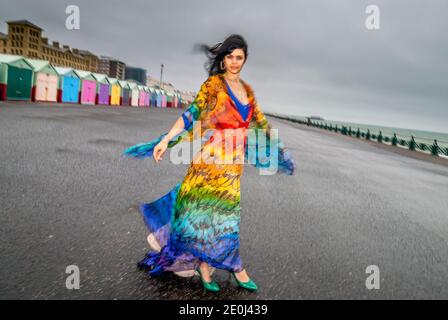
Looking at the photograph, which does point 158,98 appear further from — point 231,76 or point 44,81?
point 231,76

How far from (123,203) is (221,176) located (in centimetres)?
228

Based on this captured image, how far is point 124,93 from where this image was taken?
39156mm

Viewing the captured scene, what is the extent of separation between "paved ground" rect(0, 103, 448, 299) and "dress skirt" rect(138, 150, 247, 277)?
0.25m

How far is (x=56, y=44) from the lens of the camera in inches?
4646

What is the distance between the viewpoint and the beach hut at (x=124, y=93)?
38.5m

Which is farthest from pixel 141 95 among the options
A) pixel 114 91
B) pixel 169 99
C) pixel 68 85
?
pixel 68 85

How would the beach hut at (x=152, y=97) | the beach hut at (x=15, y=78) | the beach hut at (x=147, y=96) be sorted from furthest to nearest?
the beach hut at (x=152, y=97) → the beach hut at (x=147, y=96) → the beach hut at (x=15, y=78)

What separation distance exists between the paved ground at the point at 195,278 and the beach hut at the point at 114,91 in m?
30.2

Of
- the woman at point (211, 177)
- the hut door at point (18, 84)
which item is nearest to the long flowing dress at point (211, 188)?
the woman at point (211, 177)

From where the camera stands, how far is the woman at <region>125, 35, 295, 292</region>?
2.40 m

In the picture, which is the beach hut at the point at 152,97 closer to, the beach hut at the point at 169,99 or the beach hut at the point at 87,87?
the beach hut at the point at 169,99

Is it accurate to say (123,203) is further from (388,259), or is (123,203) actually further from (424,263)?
(424,263)

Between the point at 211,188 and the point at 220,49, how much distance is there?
3.45 ft
